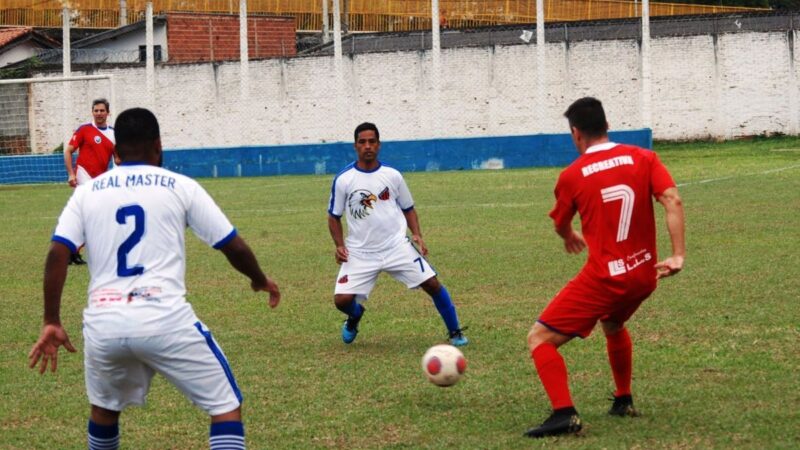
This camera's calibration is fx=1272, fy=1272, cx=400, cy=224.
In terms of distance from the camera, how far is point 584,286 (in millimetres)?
6715

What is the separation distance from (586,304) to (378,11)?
43.9m

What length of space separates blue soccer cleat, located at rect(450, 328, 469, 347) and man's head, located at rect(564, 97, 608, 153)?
10.4 ft

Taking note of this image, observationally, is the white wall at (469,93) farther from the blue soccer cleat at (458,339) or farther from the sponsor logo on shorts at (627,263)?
the sponsor logo on shorts at (627,263)

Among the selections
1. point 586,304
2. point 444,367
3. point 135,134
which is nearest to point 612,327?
point 586,304

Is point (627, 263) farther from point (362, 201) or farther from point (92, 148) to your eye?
point (92, 148)

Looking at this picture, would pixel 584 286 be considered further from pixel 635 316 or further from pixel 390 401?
pixel 635 316

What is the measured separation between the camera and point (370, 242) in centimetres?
995

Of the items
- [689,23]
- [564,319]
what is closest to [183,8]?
[689,23]

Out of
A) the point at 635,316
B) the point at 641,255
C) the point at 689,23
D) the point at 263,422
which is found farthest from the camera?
the point at 689,23

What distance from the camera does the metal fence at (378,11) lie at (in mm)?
48594

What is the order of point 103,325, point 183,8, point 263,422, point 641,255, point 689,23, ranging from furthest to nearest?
1. point 183,8
2. point 689,23
3. point 263,422
4. point 641,255
5. point 103,325

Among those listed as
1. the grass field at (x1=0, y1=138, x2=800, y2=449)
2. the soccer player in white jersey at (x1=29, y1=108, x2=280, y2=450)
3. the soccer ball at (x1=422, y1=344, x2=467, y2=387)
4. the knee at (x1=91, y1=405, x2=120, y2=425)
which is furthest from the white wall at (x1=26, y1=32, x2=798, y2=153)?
the soccer player in white jersey at (x1=29, y1=108, x2=280, y2=450)

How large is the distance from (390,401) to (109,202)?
9.92 ft

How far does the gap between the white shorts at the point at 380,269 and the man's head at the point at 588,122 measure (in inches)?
130
